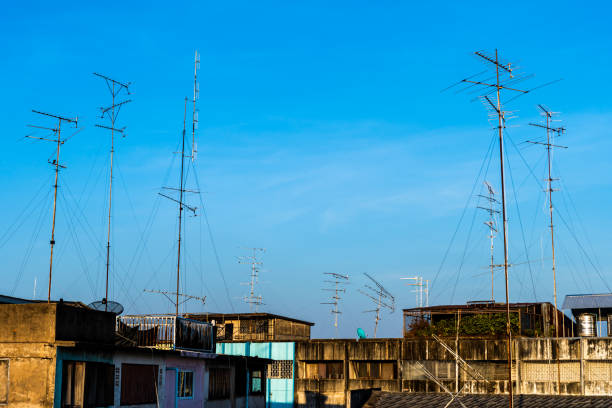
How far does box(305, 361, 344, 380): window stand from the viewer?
5456 centimetres

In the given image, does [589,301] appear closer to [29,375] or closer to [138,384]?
[138,384]

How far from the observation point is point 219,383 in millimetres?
36156

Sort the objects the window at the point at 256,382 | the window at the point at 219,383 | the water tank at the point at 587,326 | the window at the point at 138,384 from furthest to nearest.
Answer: the water tank at the point at 587,326 < the window at the point at 256,382 < the window at the point at 219,383 < the window at the point at 138,384

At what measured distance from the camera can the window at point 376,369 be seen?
5303cm

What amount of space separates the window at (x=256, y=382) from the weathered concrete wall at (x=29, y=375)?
1663cm

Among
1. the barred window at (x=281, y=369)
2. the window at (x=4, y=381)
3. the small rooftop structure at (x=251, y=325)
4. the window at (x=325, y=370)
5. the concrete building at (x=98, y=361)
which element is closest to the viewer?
the concrete building at (x=98, y=361)

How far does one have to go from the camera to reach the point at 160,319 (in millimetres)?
33719

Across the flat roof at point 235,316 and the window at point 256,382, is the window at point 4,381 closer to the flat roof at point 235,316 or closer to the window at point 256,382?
the window at point 256,382

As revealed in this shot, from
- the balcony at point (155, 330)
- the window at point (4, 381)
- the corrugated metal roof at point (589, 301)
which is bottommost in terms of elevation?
the window at point (4, 381)

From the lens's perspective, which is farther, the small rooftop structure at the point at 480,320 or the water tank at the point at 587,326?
the small rooftop structure at the point at 480,320

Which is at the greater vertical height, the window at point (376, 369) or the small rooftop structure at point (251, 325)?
the small rooftop structure at point (251, 325)

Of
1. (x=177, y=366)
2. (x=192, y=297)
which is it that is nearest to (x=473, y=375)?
(x=192, y=297)

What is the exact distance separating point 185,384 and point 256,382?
8008 millimetres

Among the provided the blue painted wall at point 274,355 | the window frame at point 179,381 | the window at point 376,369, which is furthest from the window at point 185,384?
the window at point 376,369
